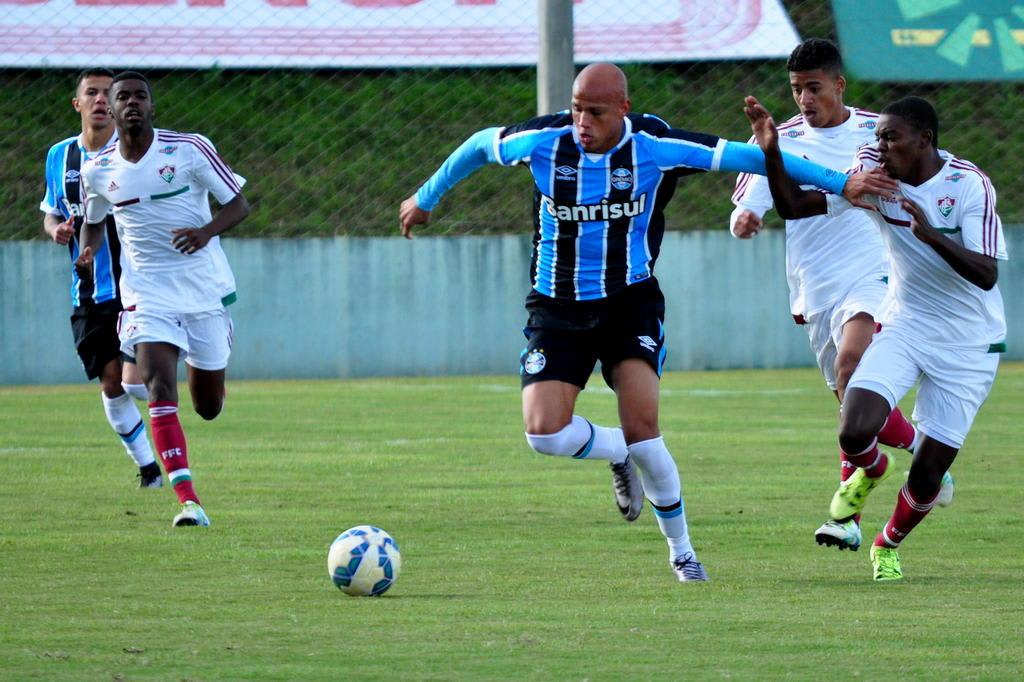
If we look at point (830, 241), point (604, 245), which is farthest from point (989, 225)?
point (830, 241)

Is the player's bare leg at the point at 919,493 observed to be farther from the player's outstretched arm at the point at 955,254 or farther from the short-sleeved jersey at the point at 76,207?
the short-sleeved jersey at the point at 76,207

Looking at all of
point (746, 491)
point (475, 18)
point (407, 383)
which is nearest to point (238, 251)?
point (407, 383)

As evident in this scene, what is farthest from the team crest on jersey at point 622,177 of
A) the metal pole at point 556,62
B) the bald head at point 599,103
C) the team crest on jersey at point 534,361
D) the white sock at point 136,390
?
the metal pole at point 556,62

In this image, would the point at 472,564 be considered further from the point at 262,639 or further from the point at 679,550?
the point at 262,639

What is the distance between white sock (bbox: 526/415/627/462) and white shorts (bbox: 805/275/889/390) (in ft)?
4.62

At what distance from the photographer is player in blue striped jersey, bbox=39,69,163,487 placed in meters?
10.9

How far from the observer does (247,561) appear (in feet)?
24.7

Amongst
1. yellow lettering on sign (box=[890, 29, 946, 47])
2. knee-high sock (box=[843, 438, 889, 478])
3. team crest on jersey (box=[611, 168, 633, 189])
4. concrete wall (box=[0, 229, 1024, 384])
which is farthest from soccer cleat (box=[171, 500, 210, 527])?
yellow lettering on sign (box=[890, 29, 946, 47])

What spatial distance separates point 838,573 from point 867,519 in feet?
5.96

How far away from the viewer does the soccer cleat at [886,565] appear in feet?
23.2

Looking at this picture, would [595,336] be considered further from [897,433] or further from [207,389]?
[207,389]

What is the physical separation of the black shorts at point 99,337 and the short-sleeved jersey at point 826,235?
4.27 meters

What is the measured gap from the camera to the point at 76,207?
11242 mm

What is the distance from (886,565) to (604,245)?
1.68 m
